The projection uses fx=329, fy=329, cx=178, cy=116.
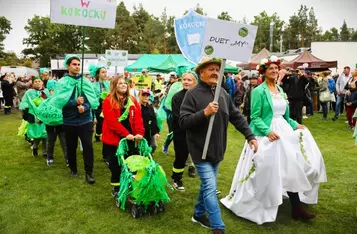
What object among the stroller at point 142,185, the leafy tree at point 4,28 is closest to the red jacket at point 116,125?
the stroller at point 142,185

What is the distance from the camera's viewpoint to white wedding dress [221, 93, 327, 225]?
3770mm

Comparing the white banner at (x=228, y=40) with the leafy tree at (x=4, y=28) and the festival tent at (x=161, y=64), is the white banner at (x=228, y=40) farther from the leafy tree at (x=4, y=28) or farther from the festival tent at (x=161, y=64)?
the leafy tree at (x=4, y=28)

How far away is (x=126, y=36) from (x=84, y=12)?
58932mm

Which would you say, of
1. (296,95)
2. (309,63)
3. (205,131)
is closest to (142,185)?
(205,131)

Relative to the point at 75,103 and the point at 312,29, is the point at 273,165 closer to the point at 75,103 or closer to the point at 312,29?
the point at 75,103

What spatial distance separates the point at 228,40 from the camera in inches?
128

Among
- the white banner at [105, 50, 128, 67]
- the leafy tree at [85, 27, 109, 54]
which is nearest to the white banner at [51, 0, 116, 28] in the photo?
the white banner at [105, 50, 128, 67]

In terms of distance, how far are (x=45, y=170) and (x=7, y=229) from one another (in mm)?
2490

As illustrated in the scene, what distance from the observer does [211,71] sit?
3.36m

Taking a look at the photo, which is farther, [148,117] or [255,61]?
[255,61]

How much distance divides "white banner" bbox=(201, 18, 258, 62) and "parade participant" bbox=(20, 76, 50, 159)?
4.83m

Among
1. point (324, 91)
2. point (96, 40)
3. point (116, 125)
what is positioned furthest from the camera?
point (96, 40)

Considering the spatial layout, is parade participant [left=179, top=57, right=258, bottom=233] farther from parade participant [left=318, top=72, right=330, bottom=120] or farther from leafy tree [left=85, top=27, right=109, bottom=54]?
leafy tree [left=85, top=27, right=109, bottom=54]

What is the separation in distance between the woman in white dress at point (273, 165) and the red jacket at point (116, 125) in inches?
60.6
